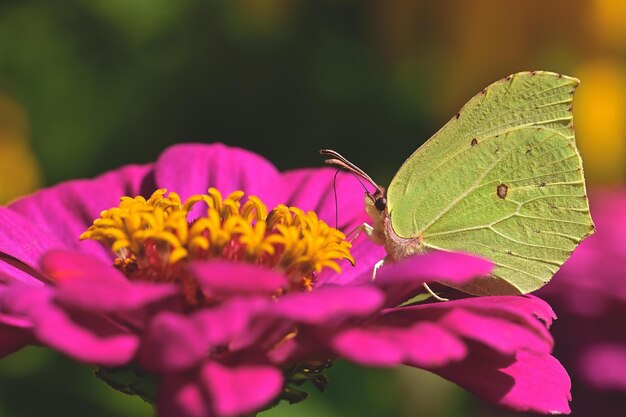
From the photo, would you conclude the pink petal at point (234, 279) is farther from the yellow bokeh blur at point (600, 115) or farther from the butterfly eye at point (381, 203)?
the yellow bokeh blur at point (600, 115)

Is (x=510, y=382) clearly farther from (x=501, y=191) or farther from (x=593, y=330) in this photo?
(x=593, y=330)

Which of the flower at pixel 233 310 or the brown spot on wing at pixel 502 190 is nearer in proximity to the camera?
the flower at pixel 233 310

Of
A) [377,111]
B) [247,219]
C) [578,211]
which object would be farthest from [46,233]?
[377,111]

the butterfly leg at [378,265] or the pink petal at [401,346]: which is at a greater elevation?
the pink petal at [401,346]

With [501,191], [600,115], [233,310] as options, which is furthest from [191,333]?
[600,115]

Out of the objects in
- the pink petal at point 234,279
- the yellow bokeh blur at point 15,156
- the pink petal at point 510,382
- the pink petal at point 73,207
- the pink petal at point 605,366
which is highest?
the pink petal at point 234,279

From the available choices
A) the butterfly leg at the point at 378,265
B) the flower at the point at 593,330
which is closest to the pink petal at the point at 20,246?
the butterfly leg at the point at 378,265
